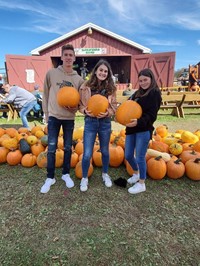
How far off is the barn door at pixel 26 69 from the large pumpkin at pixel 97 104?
1322 cm

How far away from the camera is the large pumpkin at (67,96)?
7.70 feet

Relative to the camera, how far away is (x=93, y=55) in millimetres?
15109

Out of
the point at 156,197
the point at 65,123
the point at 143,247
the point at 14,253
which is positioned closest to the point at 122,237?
the point at 143,247

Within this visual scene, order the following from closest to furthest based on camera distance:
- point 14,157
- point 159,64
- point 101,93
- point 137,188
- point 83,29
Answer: point 101,93
point 137,188
point 14,157
point 159,64
point 83,29

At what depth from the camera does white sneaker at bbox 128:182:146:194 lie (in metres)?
2.72

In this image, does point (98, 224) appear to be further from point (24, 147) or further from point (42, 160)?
point (24, 147)

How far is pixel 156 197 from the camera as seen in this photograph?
2.66 m

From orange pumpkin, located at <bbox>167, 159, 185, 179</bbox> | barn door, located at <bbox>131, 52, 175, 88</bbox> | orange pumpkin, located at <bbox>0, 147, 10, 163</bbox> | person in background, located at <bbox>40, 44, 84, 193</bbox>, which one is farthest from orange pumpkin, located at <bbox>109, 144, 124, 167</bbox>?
barn door, located at <bbox>131, 52, 175, 88</bbox>

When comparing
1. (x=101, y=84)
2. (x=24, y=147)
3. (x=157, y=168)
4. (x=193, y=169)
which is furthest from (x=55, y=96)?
(x=193, y=169)

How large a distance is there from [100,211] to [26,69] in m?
13.7

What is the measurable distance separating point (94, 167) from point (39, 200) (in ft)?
3.59

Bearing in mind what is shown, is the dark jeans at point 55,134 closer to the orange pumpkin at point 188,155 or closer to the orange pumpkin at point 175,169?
the orange pumpkin at point 175,169

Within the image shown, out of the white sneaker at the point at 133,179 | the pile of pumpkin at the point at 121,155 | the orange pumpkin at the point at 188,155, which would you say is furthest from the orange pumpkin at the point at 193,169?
the white sneaker at the point at 133,179

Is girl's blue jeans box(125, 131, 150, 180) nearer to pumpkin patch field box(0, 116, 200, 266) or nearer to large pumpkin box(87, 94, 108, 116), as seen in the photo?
pumpkin patch field box(0, 116, 200, 266)
